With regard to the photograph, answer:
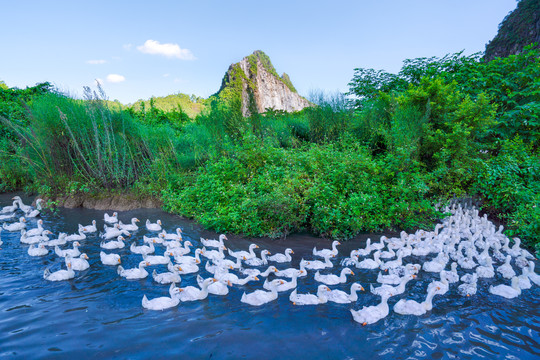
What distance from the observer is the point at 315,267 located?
689cm

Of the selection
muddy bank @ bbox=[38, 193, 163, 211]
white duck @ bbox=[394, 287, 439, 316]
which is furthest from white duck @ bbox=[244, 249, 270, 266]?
muddy bank @ bbox=[38, 193, 163, 211]

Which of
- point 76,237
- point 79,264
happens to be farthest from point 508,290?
point 76,237

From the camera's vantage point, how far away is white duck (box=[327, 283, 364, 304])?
5.60 m

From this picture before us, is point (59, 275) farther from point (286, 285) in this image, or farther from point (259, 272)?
point (286, 285)

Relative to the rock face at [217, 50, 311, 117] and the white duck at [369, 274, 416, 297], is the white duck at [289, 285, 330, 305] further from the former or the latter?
the rock face at [217, 50, 311, 117]

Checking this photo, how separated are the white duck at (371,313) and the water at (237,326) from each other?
0.10 m

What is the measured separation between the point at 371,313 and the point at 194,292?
3.17m

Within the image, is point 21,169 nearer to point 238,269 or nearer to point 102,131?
point 102,131

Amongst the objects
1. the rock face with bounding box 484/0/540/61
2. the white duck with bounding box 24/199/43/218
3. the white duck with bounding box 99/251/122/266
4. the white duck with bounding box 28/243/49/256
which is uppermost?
the rock face with bounding box 484/0/540/61

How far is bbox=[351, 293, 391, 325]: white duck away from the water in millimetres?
97

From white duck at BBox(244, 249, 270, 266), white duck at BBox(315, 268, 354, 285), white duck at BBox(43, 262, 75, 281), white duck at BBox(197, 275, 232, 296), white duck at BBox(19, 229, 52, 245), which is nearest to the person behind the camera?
white duck at BBox(197, 275, 232, 296)

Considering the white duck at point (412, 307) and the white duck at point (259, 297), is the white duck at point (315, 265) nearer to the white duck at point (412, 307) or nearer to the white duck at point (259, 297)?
the white duck at point (259, 297)

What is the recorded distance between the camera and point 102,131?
12.5 meters

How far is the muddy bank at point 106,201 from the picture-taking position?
12055 millimetres
